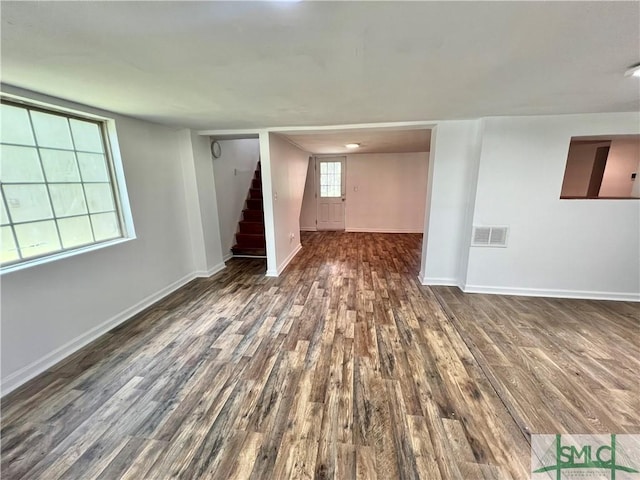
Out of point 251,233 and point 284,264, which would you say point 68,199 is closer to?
point 284,264

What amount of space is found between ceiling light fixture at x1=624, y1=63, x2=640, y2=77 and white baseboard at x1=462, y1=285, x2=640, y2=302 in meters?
2.34

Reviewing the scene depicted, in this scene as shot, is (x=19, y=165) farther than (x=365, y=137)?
No

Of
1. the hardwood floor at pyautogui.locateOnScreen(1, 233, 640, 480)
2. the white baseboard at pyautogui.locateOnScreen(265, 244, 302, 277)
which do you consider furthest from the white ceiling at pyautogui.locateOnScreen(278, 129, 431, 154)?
the hardwood floor at pyautogui.locateOnScreen(1, 233, 640, 480)

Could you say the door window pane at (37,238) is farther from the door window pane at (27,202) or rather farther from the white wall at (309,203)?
the white wall at (309,203)

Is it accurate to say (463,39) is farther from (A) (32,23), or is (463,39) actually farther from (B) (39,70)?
(B) (39,70)

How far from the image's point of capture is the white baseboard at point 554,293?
3.00 metres

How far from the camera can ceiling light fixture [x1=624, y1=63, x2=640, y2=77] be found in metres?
1.50

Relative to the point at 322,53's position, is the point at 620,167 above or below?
below

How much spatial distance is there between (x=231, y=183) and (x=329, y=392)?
408 centimetres

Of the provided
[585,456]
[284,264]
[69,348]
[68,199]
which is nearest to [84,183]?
[68,199]

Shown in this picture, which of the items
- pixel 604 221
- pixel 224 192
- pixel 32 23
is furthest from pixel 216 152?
pixel 604 221

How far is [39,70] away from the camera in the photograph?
1516 mm

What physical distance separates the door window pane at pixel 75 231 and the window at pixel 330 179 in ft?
17.4

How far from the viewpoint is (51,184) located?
211 centimetres
